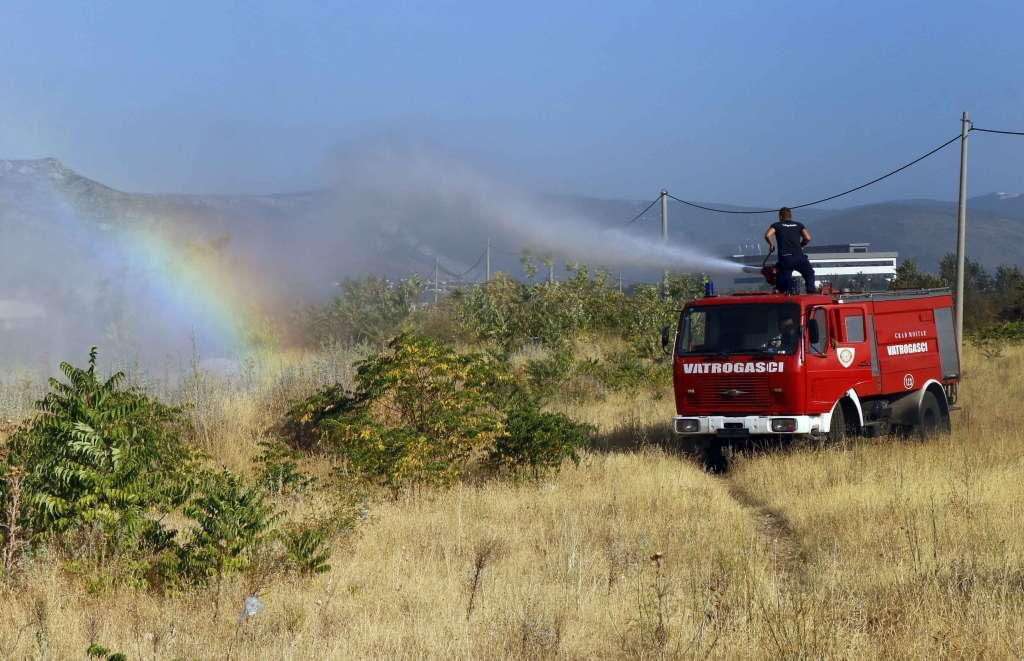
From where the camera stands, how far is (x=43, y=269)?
35.2m

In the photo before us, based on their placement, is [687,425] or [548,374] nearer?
[687,425]

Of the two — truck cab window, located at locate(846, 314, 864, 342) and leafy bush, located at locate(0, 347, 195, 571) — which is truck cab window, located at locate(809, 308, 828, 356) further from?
leafy bush, located at locate(0, 347, 195, 571)

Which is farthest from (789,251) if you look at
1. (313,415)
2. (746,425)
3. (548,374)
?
(548,374)

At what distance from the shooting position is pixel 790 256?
16531mm

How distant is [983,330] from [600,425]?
20.3 meters

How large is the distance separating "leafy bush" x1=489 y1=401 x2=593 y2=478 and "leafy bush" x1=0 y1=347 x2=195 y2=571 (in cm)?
570

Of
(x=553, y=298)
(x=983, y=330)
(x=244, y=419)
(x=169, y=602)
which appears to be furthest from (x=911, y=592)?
(x=983, y=330)

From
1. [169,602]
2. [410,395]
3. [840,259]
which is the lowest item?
[169,602]

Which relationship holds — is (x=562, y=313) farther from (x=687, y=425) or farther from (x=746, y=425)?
(x=746, y=425)

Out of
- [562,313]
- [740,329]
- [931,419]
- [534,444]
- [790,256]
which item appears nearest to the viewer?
[534,444]

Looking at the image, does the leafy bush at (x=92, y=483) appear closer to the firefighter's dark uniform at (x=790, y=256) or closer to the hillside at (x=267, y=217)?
the firefighter's dark uniform at (x=790, y=256)

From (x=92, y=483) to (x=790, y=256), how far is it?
10728 mm

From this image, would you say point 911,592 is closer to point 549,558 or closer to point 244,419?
point 549,558

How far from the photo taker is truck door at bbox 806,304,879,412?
51.0 ft
